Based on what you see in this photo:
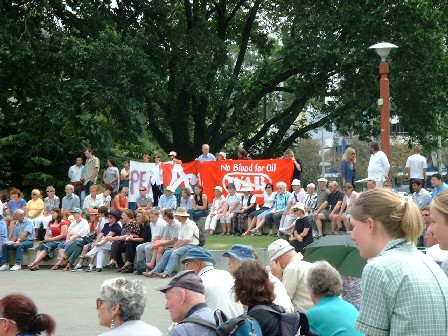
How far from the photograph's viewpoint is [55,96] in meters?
31.1

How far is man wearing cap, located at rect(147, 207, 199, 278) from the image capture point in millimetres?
19719


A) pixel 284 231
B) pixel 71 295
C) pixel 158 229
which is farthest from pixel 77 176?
pixel 71 295

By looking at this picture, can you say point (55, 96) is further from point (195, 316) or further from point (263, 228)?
point (195, 316)

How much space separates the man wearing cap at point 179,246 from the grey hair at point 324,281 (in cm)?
1330

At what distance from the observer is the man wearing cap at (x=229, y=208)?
24734 mm

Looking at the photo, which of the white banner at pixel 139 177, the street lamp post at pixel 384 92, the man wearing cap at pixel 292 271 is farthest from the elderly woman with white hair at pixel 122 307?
the white banner at pixel 139 177

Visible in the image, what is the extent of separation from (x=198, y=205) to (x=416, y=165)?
5.94 m

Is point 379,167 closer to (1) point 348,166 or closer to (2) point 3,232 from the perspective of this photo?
(1) point 348,166

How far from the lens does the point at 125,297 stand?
5953mm

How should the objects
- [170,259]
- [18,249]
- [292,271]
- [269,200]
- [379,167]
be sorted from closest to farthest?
[292,271], [170,259], [379,167], [18,249], [269,200]

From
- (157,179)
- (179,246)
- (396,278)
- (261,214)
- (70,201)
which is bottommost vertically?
(179,246)

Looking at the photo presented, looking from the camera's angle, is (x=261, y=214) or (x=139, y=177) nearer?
(x=261, y=214)

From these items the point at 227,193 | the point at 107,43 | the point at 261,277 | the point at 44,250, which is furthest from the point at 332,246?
the point at 107,43

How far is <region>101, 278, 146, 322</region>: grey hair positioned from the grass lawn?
1460 cm
